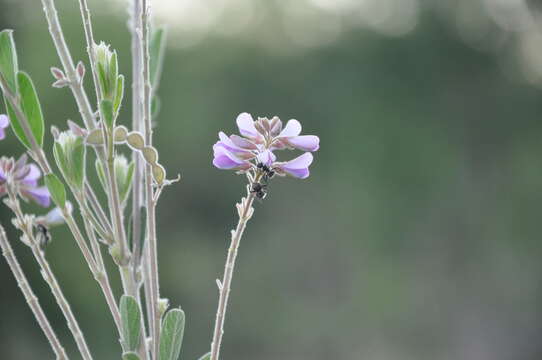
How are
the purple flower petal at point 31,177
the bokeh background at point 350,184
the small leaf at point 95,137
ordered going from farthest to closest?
the bokeh background at point 350,184 → the purple flower petal at point 31,177 → the small leaf at point 95,137

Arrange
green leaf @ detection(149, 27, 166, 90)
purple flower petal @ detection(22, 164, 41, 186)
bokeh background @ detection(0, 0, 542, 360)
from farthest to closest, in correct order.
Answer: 1. bokeh background @ detection(0, 0, 542, 360)
2. green leaf @ detection(149, 27, 166, 90)
3. purple flower petal @ detection(22, 164, 41, 186)

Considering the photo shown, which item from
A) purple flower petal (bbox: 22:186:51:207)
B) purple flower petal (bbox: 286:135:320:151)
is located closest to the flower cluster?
purple flower petal (bbox: 286:135:320:151)

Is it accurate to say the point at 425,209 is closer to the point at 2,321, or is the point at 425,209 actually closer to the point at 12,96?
the point at 2,321

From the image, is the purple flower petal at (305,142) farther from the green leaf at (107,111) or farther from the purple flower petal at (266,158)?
the green leaf at (107,111)

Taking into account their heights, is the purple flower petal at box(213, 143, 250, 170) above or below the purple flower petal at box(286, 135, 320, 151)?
below

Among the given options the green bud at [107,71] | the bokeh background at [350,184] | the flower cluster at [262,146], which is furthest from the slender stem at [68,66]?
the bokeh background at [350,184]

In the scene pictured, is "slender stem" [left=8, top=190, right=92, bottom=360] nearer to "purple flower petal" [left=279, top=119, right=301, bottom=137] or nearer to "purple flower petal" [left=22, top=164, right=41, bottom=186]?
"purple flower petal" [left=22, top=164, right=41, bottom=186]

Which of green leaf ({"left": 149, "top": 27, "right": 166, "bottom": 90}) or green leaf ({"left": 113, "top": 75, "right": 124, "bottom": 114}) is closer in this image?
green leaf ({"left": 113, "top": 75, "right": 124, "bottom": 114})
